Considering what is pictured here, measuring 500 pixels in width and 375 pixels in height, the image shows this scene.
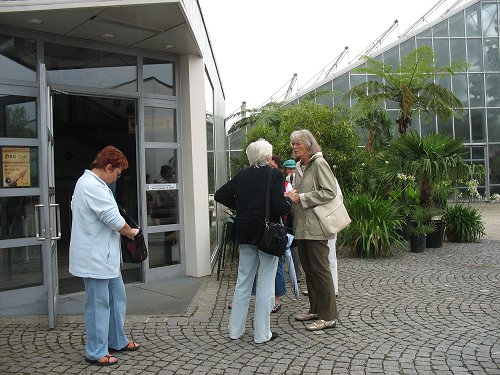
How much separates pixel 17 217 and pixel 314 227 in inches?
135

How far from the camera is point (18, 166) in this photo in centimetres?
592

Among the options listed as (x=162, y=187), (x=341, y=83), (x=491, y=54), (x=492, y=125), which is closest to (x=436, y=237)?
(x=162, y=187)

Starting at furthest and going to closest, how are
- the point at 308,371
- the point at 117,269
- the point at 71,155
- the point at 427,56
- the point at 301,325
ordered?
1. the point at 427,56
2. the point at 71,155
3. the point at 301,325
4. the point at 117,269
5. the point at 308,371

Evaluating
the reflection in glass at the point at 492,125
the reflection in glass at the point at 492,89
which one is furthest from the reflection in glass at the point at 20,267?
the reflection in glass at the point at 492,89

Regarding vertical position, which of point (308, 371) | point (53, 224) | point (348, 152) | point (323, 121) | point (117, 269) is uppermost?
point (323, 121)

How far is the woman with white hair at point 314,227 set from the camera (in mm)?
4922

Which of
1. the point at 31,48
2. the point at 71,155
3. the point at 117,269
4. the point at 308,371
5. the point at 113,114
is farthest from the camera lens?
the point at 71,155

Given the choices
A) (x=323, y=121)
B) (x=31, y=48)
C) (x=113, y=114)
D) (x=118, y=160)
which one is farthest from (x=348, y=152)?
(x=118, y=160)

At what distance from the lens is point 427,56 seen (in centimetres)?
1419

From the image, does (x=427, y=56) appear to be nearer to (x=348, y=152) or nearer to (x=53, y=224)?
(x=348, y=152)

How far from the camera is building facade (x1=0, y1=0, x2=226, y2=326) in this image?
5496 millimetres

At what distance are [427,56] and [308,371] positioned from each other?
12.2 m

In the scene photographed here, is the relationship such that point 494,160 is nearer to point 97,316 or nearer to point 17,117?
point 17,117

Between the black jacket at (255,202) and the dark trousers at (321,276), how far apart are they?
0.62 metres
